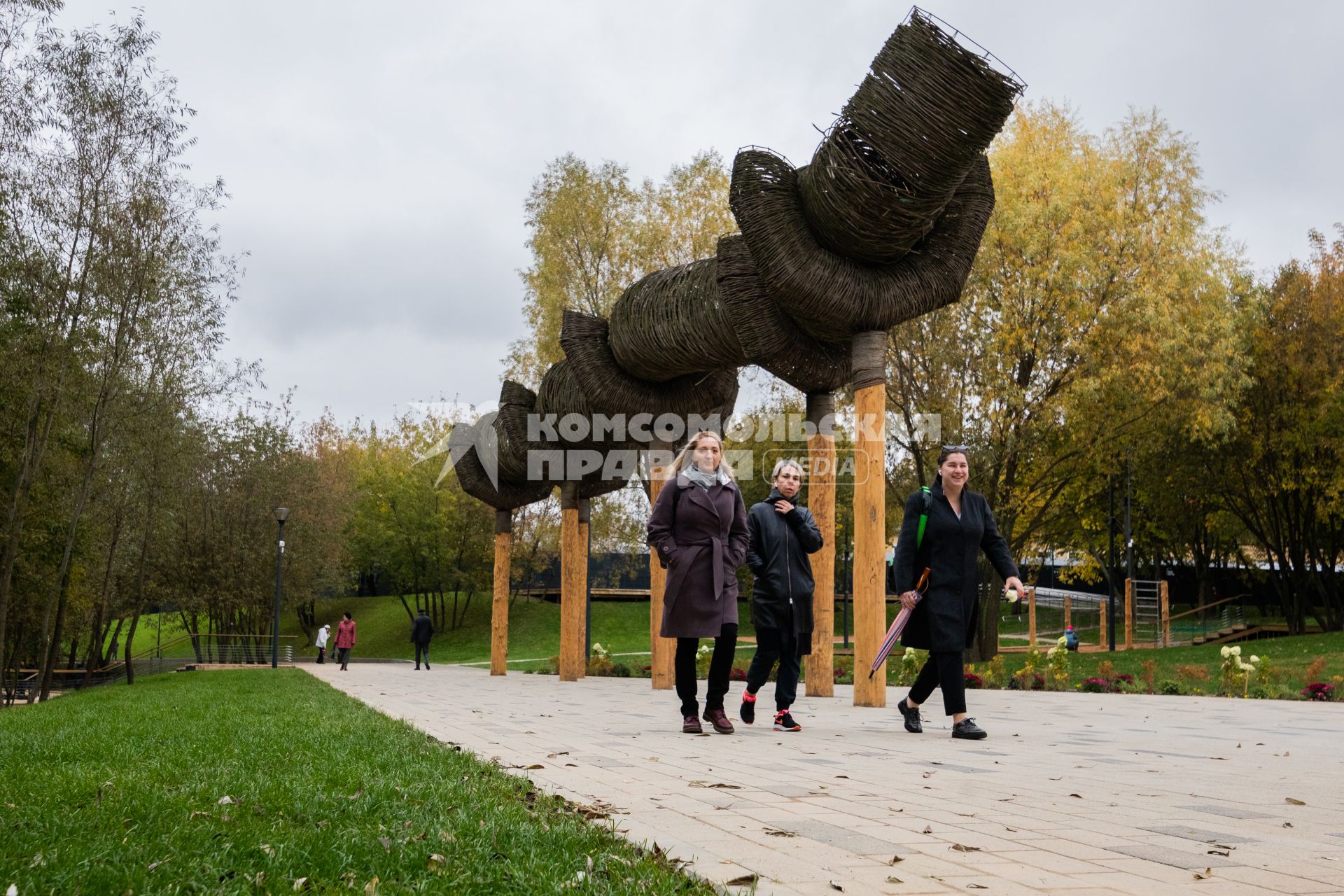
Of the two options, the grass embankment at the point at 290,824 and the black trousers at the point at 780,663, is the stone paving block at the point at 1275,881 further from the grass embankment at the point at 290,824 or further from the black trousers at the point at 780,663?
the black trousers at the point at 780,663

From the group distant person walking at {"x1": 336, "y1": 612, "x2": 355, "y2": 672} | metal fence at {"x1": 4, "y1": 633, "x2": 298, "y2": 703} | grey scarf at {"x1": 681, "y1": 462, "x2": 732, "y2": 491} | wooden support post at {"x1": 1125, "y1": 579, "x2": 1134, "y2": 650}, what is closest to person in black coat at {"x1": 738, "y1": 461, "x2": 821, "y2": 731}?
grey scarf at {"x1": 681, "y1": 462, "x2": 732, "y2": 491}

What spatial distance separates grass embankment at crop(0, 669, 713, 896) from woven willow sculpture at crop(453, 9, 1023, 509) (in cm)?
588

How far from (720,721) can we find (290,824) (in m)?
4.25

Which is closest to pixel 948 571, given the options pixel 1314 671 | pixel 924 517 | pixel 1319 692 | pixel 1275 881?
pixel 924 517

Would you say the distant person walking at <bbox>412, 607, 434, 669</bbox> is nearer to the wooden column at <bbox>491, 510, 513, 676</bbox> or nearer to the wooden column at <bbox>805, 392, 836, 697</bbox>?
the wooden column at <bbox>491, 510, 513, 676</bbox>

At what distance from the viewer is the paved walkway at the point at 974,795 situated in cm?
318

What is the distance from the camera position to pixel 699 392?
49.2 feet

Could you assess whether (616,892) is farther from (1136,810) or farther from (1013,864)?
(1136,810)

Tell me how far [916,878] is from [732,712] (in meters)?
7.23

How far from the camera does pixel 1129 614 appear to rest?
3108cm

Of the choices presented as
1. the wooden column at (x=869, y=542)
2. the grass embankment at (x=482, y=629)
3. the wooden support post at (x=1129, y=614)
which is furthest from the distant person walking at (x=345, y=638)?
the wooden column at (x=869, y=542)

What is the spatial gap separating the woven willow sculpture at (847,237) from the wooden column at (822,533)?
403 millimetres

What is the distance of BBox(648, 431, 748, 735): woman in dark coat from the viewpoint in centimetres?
753

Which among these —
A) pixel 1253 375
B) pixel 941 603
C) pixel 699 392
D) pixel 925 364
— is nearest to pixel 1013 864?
pixel 941 603
